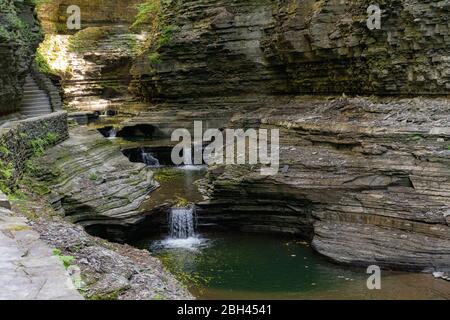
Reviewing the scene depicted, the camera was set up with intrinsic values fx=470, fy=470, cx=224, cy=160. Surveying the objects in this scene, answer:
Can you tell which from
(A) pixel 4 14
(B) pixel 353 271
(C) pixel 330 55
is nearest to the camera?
(B) pixel 353 271

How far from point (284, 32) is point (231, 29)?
3.68 metres

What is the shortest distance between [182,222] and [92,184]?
3280 mm

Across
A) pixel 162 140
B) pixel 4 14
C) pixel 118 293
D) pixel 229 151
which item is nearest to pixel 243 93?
pixel 162 140

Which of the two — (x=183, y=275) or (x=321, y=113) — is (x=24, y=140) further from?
(x=321, y=113)

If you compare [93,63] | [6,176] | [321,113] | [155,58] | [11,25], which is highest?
[11,25]

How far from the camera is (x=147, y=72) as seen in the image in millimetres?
29781

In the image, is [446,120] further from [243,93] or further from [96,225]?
[243,93]

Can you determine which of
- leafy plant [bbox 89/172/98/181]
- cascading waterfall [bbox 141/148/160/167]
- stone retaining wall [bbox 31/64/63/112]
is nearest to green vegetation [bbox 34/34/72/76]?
stone retaining wall [bbox 31/64/63/112]

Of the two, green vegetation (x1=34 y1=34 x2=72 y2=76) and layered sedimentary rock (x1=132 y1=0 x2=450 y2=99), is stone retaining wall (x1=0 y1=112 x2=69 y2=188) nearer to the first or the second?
layered sedimentary rock (x1=132 y1=0 x2=450 y2=99)

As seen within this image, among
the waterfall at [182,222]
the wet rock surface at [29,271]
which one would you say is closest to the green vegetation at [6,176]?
the wet rock surface at [29,271]

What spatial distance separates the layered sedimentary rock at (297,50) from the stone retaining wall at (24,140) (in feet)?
33.2

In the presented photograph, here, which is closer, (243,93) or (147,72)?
(243,93)

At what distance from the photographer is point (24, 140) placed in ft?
48.0

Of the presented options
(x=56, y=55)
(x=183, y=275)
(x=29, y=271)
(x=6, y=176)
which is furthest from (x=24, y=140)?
(x=56, y=55)
